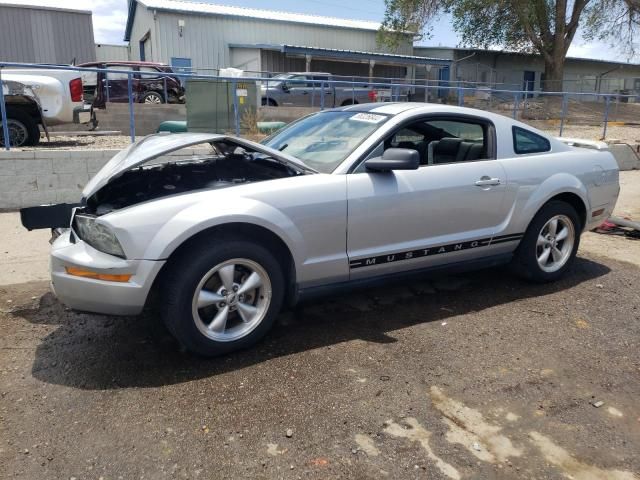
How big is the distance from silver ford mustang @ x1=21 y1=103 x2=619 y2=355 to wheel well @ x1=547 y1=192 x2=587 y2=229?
0.01 metres

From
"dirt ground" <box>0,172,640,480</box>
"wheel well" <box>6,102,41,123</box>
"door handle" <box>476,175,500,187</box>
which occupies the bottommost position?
"dirt ground" <box>0,172,640,480</box>

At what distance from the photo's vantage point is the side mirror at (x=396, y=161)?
365cm

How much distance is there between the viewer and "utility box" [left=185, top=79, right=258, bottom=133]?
10.9 meters

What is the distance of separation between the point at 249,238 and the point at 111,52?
35747 mm

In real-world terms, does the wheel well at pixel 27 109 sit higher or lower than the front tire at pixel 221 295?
higher

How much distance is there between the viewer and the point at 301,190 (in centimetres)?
354

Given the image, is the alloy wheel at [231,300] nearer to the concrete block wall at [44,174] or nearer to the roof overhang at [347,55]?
the concrete block wall at [44,174]

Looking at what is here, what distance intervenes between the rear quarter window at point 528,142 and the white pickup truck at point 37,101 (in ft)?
23.7

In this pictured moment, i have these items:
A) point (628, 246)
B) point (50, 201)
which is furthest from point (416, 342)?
point (50, 201)

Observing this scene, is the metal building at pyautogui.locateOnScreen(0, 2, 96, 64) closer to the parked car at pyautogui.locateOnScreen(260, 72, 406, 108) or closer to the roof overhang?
the roof overhang

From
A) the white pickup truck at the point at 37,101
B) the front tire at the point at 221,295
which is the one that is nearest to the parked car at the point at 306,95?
the white pickup truck at the point at 37,101

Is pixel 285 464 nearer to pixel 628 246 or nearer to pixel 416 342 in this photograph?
pixel 416 342

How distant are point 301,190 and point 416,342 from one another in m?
1.27

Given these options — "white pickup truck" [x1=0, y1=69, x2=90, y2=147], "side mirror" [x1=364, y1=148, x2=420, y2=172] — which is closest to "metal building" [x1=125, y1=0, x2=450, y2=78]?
"white pickup truck" [x1=0, y1=69, x2=90, y2=147]
